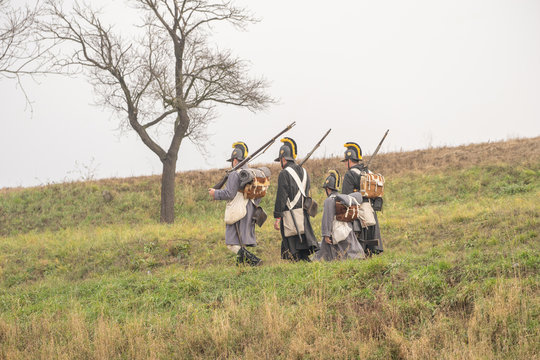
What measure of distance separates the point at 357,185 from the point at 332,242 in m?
1.59

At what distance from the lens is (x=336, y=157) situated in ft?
85.2

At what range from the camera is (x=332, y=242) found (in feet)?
33.3

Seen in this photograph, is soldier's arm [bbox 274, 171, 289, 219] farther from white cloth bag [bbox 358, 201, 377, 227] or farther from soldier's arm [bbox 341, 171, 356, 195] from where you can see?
white cloth bag [bbox 358, 201, 377, 227]

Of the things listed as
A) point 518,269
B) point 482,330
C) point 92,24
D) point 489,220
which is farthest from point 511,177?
point 92,24

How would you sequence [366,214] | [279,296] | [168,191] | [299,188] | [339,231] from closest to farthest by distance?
A: 1. [279,296]
2. [339,231]
3. [299,188]
4. [366,214]
5. [168,191]

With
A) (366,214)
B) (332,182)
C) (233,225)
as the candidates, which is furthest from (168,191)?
(366,214)

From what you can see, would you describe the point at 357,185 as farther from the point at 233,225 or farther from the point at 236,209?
the point at 233,225

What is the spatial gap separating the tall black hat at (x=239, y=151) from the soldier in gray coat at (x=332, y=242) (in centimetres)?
180

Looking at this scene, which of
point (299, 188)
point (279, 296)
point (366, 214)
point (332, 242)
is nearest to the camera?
point (279, 296)

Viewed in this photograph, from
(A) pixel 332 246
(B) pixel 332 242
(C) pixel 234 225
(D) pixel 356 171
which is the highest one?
(D) pixel 356 171

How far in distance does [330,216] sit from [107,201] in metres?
14.7

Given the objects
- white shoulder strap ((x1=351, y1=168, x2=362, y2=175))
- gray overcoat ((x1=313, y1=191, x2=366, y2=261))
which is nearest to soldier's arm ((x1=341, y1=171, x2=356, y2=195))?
white shoulder strap ((x1=351, y1=168, x2=362, y2=175))

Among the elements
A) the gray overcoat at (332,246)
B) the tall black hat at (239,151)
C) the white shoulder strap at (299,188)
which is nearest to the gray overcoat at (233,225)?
the tall black hat at (239,151)

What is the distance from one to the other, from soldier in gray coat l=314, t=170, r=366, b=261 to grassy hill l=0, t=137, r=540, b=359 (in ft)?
2.73
